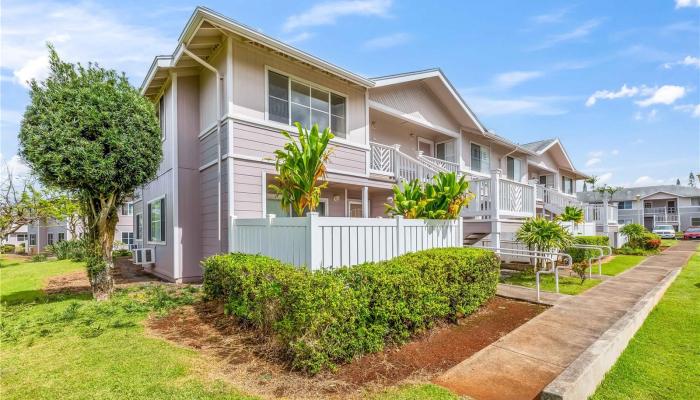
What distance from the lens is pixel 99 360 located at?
4.45 m

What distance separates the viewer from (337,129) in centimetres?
1127

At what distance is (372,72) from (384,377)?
34.1 ft

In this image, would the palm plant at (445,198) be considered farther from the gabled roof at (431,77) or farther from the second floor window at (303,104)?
the gabled roof at (431,77)

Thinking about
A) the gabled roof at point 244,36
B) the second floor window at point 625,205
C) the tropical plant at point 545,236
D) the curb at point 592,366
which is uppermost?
the gabled roof at point 244,36

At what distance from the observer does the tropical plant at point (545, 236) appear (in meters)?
10.5

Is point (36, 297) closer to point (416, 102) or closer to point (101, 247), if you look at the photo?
point (101, 247)

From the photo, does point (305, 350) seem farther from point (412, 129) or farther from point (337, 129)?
point (412, 129)

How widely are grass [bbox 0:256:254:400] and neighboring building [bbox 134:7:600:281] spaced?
310 cm

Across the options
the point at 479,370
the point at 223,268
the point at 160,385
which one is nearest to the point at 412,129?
the point at 223,268

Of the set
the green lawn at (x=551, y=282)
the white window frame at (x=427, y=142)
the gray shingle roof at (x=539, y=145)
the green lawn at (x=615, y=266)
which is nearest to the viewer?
the green lawn at (x=551, y=282)

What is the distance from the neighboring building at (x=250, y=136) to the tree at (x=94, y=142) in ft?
6.42

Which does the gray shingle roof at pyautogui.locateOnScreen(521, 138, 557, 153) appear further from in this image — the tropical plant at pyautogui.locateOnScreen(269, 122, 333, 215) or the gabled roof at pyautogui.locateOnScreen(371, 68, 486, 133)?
the tropical plant at pyautogui.locateOnScreen(269, 122, 333, 215)

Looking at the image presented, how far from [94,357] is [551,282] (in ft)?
35.4

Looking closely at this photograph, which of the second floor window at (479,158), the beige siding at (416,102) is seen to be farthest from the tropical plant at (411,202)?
the second floor window at (479,158)
